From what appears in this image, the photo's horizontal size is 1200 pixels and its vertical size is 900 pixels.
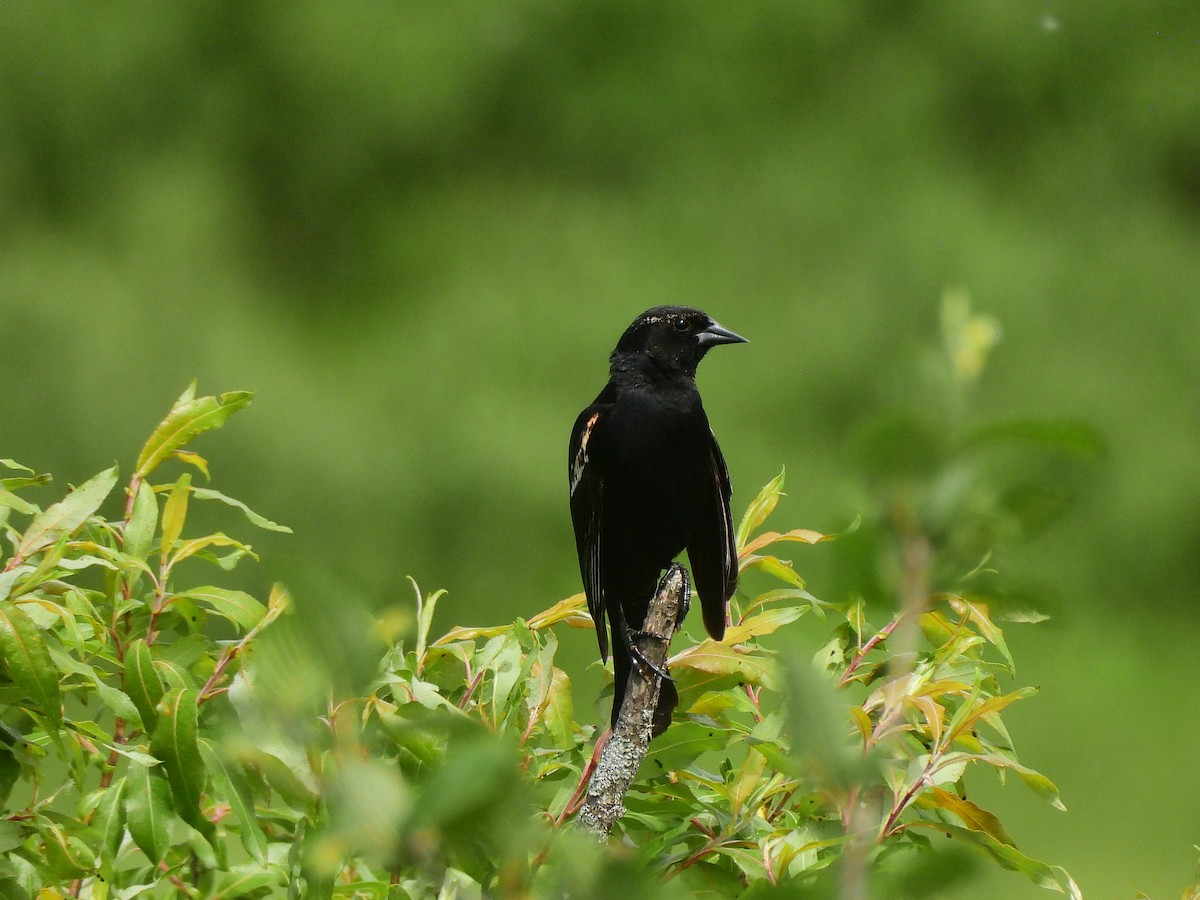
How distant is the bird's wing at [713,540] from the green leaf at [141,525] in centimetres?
48

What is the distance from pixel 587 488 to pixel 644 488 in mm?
65

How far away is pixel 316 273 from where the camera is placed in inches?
157

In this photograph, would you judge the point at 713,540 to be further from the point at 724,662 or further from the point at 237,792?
the point at 237,792

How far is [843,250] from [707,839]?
3122mm

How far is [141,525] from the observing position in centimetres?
79

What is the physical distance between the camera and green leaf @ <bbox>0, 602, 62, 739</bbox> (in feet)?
2.07

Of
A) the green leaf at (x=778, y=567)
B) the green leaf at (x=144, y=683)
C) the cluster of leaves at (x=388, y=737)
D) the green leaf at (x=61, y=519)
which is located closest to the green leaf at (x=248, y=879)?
the cluster of leaves at (x=388, y=737)

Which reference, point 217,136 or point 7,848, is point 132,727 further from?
point 217,136

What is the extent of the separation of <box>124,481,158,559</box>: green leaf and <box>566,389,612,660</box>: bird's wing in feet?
1.51

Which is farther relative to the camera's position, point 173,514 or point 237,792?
point 173,514

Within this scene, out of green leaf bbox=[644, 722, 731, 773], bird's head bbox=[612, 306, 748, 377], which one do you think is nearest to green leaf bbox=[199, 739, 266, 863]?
green leaf bbox=[644, 722, 731, 773]

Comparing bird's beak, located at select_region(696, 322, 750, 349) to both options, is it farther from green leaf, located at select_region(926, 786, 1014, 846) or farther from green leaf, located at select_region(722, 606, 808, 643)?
green leaf, located at select_region(926, 786, 1014, 846)

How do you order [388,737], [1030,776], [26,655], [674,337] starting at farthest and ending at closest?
[674,337] < [1030,776] < [26,655] < [388,737]

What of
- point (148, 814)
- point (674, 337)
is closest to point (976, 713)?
point (148, 814)
